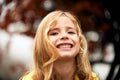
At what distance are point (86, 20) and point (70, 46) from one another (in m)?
3.38

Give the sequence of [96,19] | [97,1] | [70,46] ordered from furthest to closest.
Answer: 1. [96,19]
2. [97,1]
3. [70,46]

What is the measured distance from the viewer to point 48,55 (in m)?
3.68

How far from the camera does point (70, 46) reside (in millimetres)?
3598

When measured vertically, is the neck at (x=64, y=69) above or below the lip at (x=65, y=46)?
below

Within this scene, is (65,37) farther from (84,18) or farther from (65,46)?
(84,18)

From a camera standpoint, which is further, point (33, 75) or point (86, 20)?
point (86, 20)

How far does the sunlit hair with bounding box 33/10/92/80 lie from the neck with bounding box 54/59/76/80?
1.7 inches

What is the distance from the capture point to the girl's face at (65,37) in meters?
3.58

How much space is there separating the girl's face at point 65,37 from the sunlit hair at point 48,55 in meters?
0.03

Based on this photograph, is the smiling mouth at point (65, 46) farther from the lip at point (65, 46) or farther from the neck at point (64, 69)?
the neck at point (64, 69)

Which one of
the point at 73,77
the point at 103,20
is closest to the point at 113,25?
the point at 103,20

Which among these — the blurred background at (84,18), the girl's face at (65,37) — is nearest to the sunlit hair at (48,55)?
the girl's face at (65,37)

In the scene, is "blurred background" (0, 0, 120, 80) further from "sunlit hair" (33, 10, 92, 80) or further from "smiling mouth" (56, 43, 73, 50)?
"smiling mouth" (56, 43, 73, 50)

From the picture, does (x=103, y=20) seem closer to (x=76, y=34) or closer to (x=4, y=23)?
(x=4, y=23)
